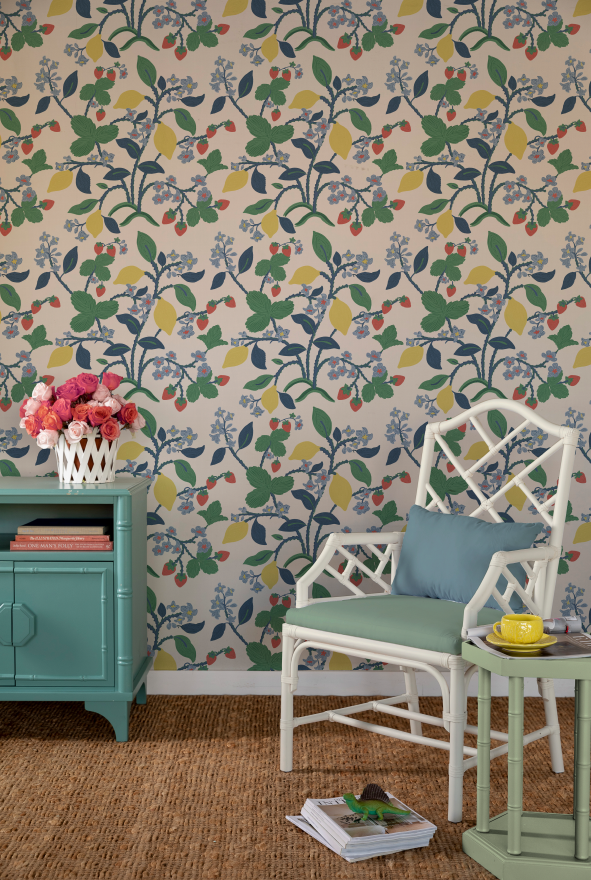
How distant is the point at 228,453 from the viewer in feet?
8.98

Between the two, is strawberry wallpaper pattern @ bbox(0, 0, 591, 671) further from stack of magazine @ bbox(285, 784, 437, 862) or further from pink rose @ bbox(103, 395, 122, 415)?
stack of magazine @ bbox(285, 784, 437, 862)

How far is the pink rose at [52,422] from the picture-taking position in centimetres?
236

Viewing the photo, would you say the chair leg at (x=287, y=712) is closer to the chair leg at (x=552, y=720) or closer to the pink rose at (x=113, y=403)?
the chair leg at (x=552, y=720)

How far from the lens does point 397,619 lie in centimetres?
188

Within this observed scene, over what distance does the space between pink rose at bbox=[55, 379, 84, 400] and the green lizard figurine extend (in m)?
1.47

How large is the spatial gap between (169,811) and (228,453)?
126 centimetres

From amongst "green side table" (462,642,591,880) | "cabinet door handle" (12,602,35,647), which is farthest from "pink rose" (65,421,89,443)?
"green side table" (462,642,591,880)

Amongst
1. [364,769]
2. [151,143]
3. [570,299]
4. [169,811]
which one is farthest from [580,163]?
[169,811]

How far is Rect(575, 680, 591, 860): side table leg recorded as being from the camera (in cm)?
153

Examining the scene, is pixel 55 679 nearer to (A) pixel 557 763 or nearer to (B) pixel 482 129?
(A) pixel 557 763

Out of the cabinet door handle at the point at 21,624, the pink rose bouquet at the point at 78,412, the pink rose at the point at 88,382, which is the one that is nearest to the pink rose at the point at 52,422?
the pink rose bouquet at the point at 78,412

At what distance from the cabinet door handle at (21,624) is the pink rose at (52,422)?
57cm

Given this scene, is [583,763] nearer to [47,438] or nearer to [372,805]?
[372,805]

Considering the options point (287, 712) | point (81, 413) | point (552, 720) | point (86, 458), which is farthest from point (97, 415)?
point (552, 720)
